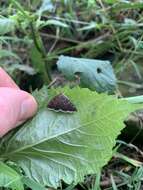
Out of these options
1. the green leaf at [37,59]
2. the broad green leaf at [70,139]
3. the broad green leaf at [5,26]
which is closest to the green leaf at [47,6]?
the green leaf at [37,59]

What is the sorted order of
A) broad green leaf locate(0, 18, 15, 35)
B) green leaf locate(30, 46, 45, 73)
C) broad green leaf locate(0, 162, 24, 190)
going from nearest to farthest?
broad green leaf locate(0, 162, 24, 190)
broad green leaf locate(0, 18, 15, 35)
green leaf locate(30, 46, 45, 73)

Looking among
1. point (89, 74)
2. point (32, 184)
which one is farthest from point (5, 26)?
point (32, 184)

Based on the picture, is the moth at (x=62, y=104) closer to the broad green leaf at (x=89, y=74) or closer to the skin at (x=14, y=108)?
the skin at (x=14, y=108)

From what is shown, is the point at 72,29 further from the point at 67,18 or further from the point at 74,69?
the point at 74,69

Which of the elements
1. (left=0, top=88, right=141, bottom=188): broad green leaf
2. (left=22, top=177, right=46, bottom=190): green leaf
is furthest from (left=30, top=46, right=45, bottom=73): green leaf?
(left=22, top=177, right=46, bottom=190): green leaf

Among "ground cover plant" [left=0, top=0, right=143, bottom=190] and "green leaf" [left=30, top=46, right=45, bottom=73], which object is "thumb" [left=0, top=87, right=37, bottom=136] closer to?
"ground cover plant" [left=0, top=0, right=143, bottom=190]

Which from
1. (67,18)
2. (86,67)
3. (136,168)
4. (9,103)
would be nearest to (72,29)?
(67,18)

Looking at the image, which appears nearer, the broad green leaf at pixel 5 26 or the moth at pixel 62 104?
the moth at pixel 62 104
